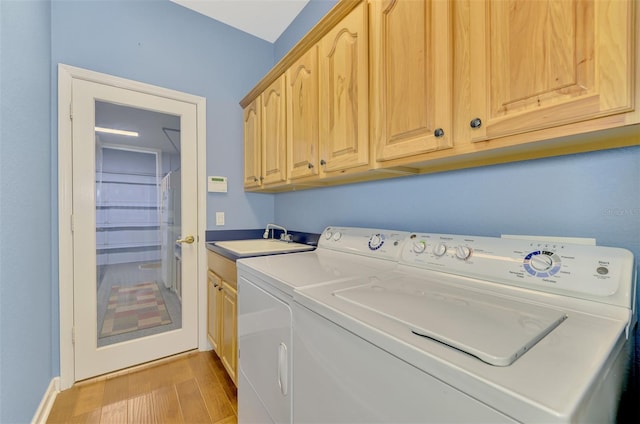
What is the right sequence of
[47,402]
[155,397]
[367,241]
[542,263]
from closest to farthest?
[542,263]
[367,241]
[47,402]
[155,397]

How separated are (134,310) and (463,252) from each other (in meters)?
2.34

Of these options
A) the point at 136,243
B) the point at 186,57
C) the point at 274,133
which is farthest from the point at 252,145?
the point at 136,243

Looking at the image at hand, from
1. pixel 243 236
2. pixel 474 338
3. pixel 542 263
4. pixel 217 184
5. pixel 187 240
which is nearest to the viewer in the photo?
pixel 474 338

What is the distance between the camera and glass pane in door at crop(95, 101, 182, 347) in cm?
193

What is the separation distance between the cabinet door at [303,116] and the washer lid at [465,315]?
896 millimetres

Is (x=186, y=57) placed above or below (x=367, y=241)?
above

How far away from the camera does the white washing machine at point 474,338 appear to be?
1.38 feet

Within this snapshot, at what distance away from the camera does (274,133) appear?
1.93 m

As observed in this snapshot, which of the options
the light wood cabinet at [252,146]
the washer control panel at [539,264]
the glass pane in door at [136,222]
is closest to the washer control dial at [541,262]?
the washer control panel at [539,264]

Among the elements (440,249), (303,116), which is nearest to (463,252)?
(440,249)

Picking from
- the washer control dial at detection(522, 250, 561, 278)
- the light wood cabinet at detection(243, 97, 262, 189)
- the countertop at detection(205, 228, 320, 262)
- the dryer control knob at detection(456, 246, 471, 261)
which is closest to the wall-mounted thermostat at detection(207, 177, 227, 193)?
the light wood cabinet at detection(243, 97, 262, 189)

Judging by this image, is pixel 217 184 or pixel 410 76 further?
pixel 217 184

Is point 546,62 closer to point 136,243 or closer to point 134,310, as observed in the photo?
point 136,243

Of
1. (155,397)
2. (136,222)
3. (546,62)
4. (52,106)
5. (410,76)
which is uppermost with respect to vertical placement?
(52,106)
